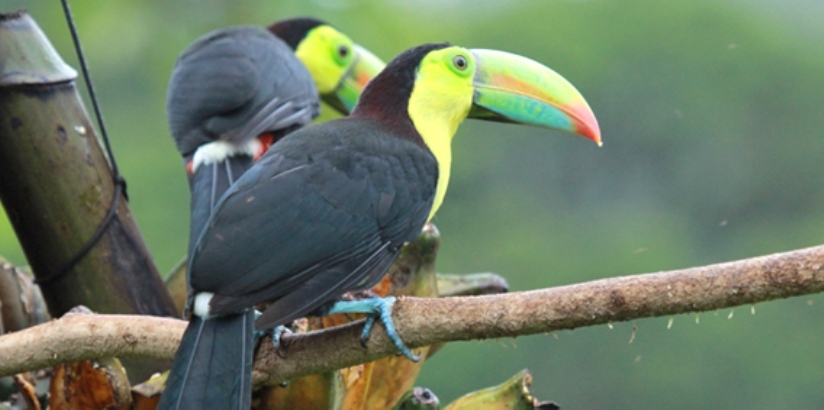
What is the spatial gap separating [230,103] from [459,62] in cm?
108

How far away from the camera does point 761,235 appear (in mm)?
8117

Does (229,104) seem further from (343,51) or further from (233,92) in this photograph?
(343,51)

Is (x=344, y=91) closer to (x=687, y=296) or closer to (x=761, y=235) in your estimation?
(x=687, y=296)

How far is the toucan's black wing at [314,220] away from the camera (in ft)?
5.79

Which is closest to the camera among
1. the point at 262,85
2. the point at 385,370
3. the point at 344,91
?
the point at 385,370

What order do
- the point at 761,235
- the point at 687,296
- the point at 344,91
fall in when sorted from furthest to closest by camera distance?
the point at 761,235 → the point at 344,91 → the point at 687,296

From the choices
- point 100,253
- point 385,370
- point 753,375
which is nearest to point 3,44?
point 100,253

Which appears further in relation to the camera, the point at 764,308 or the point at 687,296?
the point at 764,308

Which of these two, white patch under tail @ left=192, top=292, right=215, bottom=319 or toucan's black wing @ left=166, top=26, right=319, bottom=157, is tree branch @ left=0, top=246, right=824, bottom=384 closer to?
white patch under tail @ left=192, top=292, right=215, bottom=319

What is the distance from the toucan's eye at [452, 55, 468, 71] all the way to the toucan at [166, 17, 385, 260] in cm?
70

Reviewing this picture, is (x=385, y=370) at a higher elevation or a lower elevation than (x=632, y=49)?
higher

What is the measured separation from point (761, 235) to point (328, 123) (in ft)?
21.6

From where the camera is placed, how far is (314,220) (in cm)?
192

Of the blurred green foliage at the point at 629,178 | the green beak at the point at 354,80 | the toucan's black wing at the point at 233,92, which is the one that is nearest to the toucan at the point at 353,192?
the toucan's black wing at the point at 233,92
